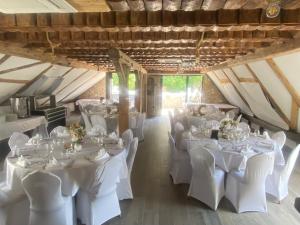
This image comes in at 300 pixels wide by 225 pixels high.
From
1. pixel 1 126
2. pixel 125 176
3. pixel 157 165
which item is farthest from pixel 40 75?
pixel 125 176

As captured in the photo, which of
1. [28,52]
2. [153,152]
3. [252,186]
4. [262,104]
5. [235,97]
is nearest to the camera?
[252,186]

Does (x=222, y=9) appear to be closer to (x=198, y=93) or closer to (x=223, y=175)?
(x=223, y=175)

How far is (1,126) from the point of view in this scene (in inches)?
261

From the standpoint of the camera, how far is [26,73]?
6.54m

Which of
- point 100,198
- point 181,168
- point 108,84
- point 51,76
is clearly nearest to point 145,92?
point 108,84

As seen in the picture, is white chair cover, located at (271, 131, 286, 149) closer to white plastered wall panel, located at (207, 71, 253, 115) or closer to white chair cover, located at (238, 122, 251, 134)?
white chair cover, located at (238, 122, 251, 134)

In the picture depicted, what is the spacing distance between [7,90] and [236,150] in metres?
6.00

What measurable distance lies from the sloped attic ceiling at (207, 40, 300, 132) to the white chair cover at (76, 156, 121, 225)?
300 cm

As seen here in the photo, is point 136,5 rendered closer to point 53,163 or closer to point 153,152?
point 53,163

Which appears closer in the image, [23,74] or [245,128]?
[245,128]

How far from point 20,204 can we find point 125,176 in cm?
146

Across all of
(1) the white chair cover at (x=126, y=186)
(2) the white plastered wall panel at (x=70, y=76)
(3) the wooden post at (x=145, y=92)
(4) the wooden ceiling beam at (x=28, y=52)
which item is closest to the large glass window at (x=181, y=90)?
(3) the wooden post at (x=145, y=92)

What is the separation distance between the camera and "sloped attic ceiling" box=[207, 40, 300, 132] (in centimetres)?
444

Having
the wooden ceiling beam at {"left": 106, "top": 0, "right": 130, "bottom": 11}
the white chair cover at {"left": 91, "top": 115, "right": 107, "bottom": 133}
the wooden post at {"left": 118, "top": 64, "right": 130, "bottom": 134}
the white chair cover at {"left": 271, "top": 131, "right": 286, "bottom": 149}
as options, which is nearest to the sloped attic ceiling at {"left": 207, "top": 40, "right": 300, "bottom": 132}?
the white chair cover at {"left": 271, "top": 131, "right": 286, "bottom": 149}
